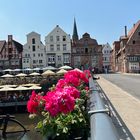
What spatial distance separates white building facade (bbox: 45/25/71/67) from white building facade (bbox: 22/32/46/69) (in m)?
1.68

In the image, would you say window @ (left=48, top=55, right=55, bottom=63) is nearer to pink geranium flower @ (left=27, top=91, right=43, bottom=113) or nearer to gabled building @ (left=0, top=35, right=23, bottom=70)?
gabled building @ (left=0, top=35, right=23, bottom=70)

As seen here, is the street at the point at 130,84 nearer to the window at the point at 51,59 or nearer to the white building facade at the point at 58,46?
the white building facade at the point at 58,46

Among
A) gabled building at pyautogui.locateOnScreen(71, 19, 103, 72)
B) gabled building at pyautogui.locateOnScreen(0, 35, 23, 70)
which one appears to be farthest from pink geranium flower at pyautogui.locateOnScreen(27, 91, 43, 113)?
gabled building at pyautogui.locateOnScreen(71, 19, 103, 72)

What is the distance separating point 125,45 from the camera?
111438 mm

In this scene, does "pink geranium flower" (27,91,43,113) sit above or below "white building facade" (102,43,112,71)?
below

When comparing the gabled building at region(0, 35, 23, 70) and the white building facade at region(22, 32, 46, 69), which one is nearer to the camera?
the white building facade at region(22, 32, 46, 69)

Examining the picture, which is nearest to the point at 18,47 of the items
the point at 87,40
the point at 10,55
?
the point at 10,55

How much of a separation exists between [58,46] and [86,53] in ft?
28.7

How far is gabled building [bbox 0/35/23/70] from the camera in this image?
340 feet

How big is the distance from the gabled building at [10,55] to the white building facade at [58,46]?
26.7ft

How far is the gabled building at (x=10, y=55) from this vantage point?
103562 millimetres

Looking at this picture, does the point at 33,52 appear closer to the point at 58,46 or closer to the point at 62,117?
the point at 58,46

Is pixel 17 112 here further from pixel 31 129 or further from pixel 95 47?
pixel 95 47

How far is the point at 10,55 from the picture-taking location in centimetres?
10406
